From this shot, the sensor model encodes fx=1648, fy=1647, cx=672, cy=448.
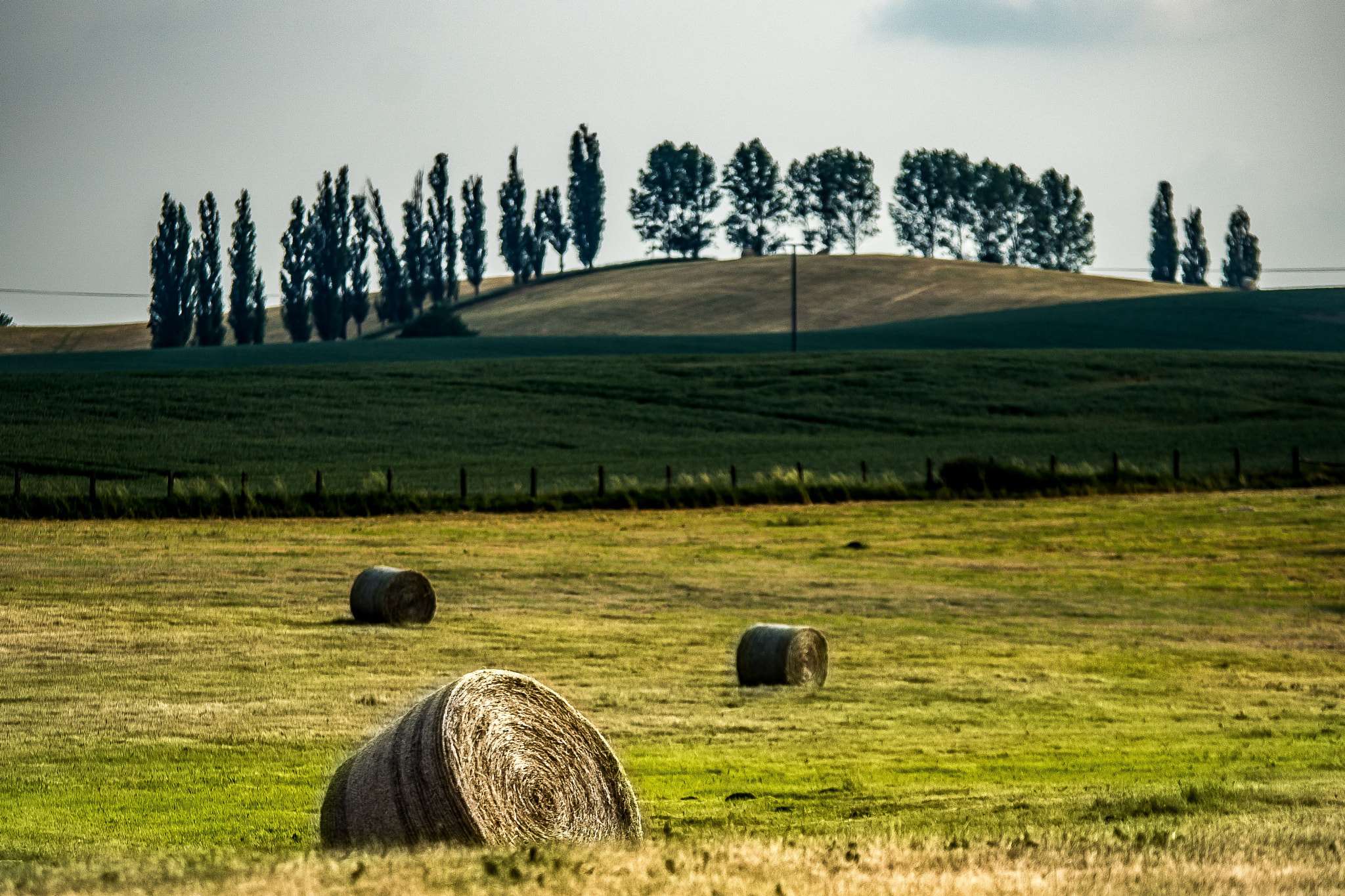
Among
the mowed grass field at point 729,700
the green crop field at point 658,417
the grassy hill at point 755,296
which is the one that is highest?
the grassy hill at point 755,296

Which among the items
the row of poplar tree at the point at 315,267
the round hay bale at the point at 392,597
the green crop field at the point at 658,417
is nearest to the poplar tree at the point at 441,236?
the row of poplar tree at the point at 315,267

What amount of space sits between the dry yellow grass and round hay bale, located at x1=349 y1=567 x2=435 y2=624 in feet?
252

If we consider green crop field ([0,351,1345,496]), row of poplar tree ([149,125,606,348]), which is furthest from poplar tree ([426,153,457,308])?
green crop field ([0,351,1345,496])

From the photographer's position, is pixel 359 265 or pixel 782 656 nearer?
pixel 782 656

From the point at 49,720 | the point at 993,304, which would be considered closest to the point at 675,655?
the point at 49,720

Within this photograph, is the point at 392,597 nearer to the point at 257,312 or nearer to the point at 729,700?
the point at 729,700

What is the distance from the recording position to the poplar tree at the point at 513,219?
128 meters

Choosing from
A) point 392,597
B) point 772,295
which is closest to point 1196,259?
point 772,295

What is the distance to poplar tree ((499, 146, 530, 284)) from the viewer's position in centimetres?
12850

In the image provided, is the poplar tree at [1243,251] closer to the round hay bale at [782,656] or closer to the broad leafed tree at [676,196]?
the broad leafed tree at [676,196]

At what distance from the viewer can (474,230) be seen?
415ft

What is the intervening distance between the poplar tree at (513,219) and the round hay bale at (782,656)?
116 metres

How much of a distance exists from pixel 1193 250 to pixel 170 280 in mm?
87599

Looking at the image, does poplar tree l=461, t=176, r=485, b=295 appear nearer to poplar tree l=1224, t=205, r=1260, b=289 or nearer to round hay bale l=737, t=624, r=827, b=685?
poplar tree l=1224, t=205, r=1260, b=289
